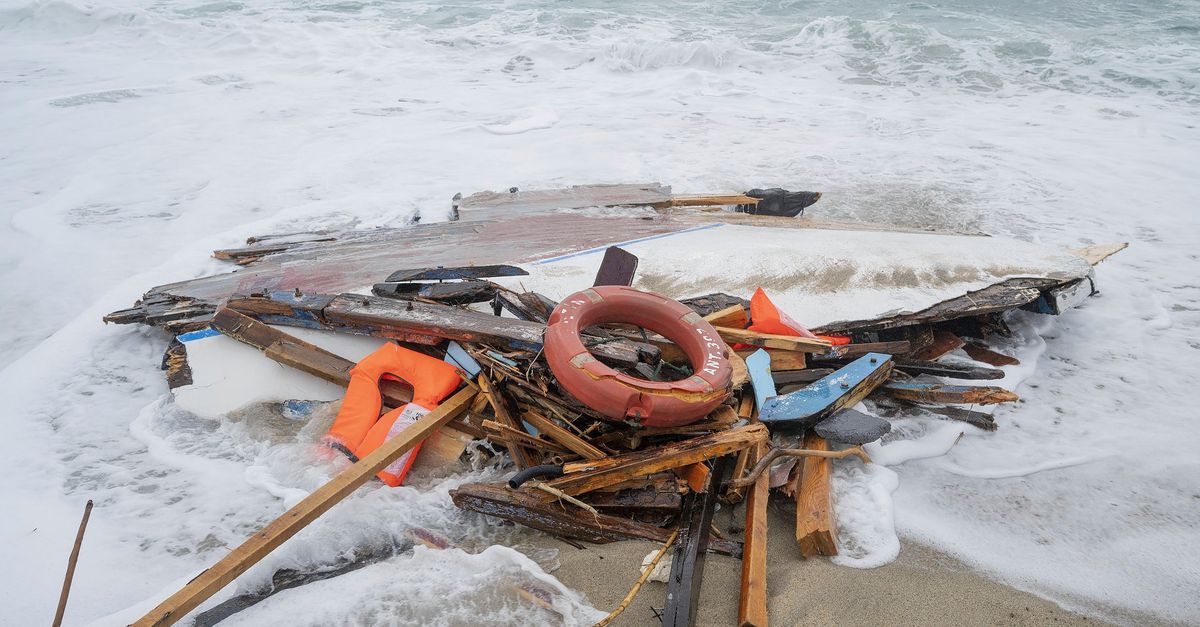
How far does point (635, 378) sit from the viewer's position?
356cm

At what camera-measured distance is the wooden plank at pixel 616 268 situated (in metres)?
4.85

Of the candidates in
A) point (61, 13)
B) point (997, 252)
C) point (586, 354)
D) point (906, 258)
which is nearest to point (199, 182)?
point (586, 354)

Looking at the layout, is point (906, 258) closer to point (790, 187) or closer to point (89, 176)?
point (790, 187)

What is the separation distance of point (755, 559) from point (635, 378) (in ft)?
3.69

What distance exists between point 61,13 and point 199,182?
15.5 meters

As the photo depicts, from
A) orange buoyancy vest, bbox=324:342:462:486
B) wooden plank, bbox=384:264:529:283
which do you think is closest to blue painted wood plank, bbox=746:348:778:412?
orange buoyancy vest, bbox=324:342:462:486

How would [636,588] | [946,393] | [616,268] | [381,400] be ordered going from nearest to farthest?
[636,588] < [381,400] < [946,393] < [616,268]

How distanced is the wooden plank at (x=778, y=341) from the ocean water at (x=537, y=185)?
844 mm

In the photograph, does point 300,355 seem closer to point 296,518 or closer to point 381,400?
point 381,400

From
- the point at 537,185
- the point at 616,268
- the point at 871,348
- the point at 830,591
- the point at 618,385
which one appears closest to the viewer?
the point at 830,591

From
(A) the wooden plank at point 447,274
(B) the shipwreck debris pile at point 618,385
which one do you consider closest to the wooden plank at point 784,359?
(B) the shipwreck debris pile at point 618,385

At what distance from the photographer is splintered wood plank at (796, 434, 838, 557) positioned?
3131mm

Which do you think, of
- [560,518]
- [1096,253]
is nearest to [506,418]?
[560,518]

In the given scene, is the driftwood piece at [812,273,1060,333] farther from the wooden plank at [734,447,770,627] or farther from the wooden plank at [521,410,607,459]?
the wooden plank at [521,410,607,459]
